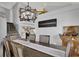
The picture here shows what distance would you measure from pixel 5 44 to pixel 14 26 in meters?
0.29

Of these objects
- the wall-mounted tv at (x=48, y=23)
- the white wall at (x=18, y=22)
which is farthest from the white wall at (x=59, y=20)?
the white wall at (x=18, y=22)

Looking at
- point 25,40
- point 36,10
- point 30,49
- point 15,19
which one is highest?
point 36,10

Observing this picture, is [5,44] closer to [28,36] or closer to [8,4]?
[28,36]

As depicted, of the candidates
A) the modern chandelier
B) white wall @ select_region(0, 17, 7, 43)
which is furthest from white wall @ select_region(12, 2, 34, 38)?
white wall @ select_region(0, 17, 7, 43)

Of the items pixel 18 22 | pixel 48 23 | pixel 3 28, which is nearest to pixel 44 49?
pixel 48 23

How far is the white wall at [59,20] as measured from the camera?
180 centimetres

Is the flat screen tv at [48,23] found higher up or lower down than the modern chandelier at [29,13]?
lower down

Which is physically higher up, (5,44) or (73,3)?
(73,3)

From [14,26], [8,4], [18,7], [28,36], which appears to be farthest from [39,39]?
[8,4]

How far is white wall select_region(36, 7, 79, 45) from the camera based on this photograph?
1802mm

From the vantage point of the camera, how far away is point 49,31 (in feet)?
6.23

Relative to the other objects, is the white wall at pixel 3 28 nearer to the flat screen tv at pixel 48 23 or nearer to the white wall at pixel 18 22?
the white wall at pixel 18 22

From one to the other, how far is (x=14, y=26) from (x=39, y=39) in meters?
0.41

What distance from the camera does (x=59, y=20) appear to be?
72.7 inches
